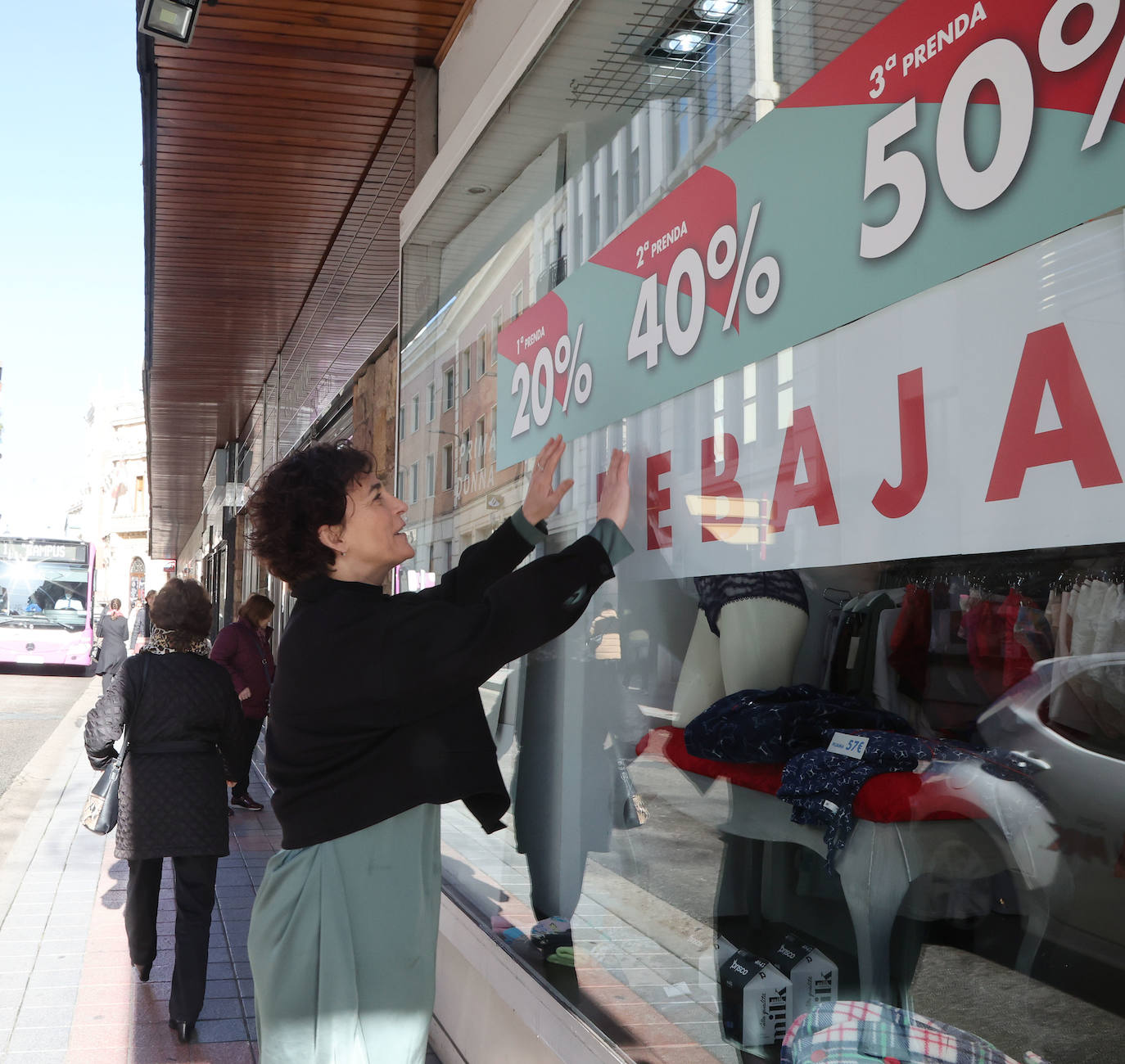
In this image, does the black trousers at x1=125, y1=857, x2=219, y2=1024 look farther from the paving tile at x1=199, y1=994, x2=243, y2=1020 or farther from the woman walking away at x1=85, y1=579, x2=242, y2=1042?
the paving tile at x1=199, y1=994, x2=243, y2=1020

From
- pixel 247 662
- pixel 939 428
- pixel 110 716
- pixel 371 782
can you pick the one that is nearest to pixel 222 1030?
pixel 110 716

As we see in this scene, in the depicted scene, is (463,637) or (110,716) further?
(110,716)

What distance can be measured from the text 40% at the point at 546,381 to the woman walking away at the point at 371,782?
930 millimetres

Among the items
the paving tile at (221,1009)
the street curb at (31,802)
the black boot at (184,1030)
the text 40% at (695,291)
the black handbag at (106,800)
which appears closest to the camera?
the text 40% at (695,291)

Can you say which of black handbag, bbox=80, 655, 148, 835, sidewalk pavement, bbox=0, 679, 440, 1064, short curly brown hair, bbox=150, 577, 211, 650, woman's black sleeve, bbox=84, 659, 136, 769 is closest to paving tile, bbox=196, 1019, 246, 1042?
sidewalk pavement, bbox=0, 679, 440, 1064

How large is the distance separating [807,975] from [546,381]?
5.61 ft

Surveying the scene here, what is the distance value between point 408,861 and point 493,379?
194 cm

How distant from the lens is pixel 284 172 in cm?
671

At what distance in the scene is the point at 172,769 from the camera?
13.6 feet

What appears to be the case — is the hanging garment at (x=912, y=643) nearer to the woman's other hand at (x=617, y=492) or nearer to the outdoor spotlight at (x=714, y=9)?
the woman's other hand at (x=617, y=492)

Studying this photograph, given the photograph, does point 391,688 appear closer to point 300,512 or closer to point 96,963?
point 300,512

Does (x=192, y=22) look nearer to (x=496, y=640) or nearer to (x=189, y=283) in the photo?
(x=496, y=640)

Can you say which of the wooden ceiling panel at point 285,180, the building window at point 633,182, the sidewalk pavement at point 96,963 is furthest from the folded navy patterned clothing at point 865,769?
the wooden ceiling panel at point 285,180

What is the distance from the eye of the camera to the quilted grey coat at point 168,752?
13.4 feet
